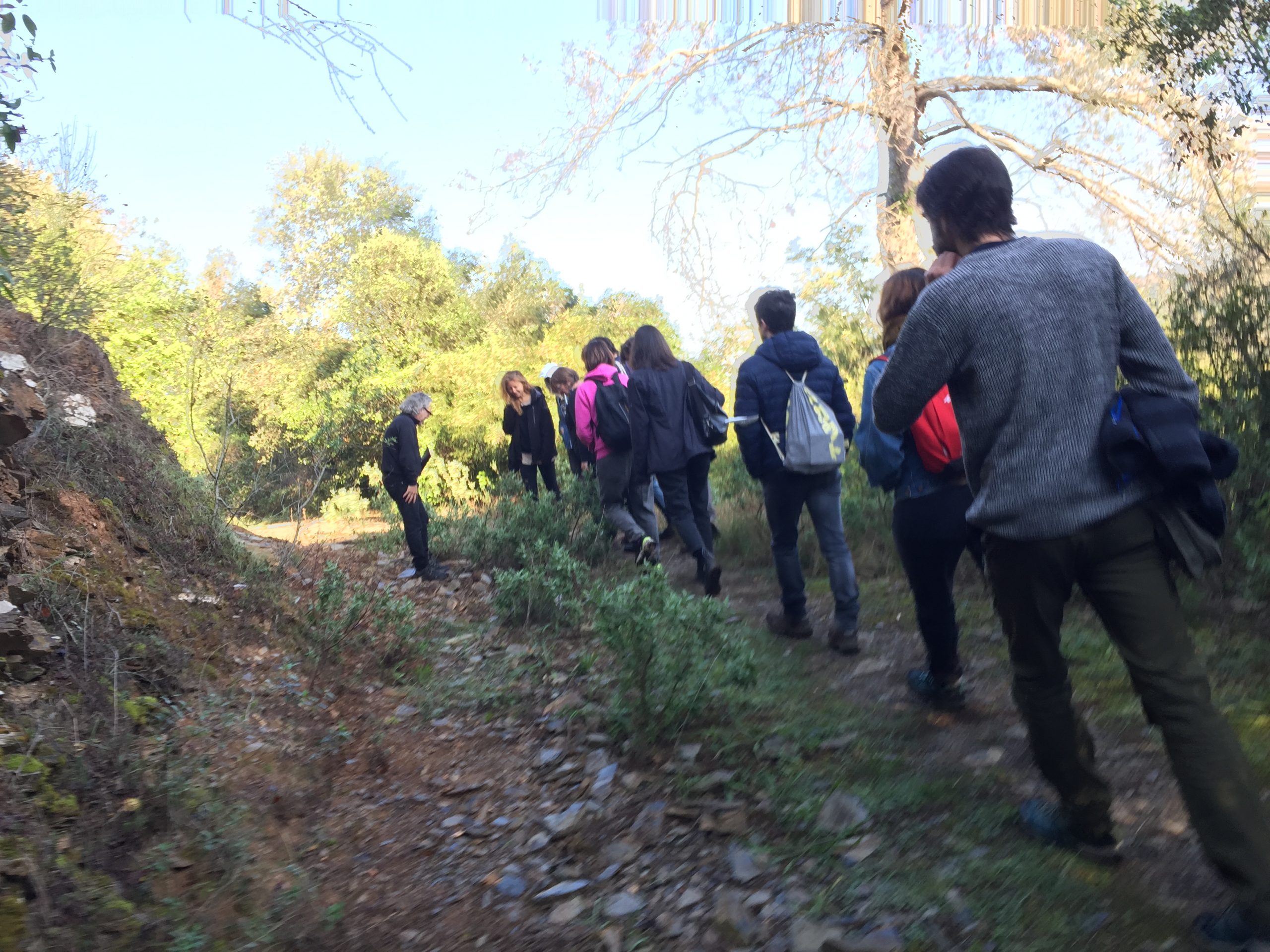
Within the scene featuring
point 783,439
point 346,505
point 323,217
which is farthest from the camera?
point 323,217

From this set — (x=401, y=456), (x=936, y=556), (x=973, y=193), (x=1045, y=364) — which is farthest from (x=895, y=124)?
(x=1045, y=364)

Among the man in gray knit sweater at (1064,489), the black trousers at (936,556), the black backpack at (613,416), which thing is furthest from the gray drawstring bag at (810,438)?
the black backpack at (613,416)

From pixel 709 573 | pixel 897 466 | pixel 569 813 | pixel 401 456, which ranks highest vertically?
pixel 401 456

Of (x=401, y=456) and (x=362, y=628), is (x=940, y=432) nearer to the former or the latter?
(x=362, y=628)

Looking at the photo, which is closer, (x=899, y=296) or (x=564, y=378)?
(x=899, y=296)

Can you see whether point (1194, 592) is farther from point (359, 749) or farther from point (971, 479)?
point (359, 749)

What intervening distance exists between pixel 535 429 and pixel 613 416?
9.24 ft

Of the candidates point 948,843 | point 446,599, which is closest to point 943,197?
point 948,843

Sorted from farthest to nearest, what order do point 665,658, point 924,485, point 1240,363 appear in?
point 1240,363
point 665,658
point 924,485

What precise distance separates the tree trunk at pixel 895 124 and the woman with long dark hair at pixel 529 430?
369cm

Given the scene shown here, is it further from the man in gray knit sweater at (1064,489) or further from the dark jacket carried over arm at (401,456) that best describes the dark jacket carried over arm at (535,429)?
the man in gray knit sweater at (1064,489)

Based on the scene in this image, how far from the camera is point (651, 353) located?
615 cm

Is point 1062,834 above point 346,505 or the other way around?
the other way around

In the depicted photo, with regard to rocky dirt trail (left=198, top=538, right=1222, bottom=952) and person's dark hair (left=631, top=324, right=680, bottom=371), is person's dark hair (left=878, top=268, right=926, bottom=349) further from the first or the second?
person's dark hair (left=631, top=324, right=680, bottom=371)
